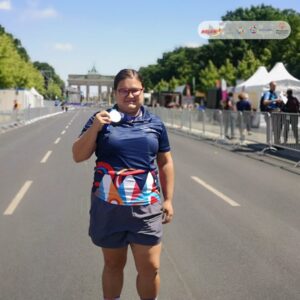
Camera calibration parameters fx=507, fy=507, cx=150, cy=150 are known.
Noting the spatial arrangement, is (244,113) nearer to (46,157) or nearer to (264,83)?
(46,157)

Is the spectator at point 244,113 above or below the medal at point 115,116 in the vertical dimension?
below

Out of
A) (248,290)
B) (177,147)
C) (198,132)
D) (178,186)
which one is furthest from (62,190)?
(198,132)

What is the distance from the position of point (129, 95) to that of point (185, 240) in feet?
10.2

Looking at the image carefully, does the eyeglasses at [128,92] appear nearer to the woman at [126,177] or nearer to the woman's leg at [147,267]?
the woman at [126,177]

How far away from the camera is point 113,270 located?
3.34 metres

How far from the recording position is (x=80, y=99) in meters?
187

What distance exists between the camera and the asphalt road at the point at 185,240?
14.3 feet

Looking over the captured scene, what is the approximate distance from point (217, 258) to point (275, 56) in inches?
2801

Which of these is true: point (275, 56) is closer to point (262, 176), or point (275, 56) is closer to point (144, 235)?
point (262, 176)

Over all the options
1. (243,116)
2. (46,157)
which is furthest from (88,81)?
(46,157)

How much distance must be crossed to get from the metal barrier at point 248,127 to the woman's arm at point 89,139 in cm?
1079

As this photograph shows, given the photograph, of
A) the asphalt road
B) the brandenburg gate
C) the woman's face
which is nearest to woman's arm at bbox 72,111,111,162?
the woman's face

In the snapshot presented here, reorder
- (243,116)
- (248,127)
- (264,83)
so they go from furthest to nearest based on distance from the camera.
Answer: (264,83), (243,116), (248,127)

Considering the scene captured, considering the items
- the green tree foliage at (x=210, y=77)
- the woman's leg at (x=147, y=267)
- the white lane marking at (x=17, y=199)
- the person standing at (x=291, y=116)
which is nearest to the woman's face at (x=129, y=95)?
the woman's leg at (x=147, y=267)
